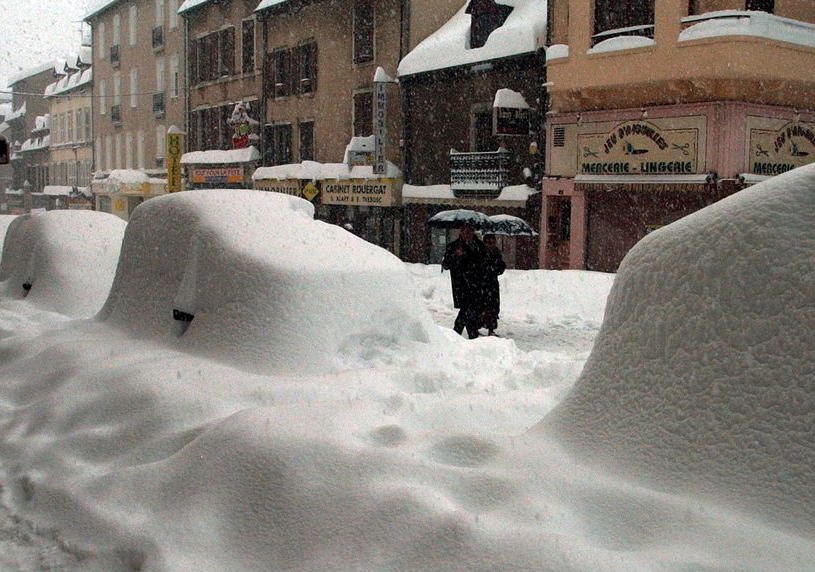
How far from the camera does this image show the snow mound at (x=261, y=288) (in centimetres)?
534

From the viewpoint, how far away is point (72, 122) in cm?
5162

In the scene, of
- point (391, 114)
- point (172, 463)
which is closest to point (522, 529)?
point (172, 463)

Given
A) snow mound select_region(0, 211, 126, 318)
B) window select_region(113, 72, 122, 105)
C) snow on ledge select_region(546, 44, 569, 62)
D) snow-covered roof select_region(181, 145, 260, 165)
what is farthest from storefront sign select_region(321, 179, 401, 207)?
window select_region(113, 72, 122, 105)

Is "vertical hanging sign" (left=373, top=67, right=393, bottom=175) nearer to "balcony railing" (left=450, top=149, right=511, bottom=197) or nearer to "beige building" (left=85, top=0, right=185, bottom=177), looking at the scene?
"balcony railing" (left=450, top=149, right=511, bottom=197)

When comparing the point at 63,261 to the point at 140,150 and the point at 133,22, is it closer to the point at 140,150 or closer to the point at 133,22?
the point at 140,150

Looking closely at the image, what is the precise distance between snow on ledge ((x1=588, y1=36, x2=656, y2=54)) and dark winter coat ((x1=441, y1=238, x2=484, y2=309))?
7912 mm

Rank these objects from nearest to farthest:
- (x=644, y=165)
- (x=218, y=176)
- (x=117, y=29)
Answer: (x=644, y=165)
(x=218, y=176)
(x=117, y=29)

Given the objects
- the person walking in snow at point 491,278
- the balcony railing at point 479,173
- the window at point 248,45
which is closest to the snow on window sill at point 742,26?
the balcony railing at point 479,173

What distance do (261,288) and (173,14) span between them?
35.0 m

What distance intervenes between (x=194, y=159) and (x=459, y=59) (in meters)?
16.0

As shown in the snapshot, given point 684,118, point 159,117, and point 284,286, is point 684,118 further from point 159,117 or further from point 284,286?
point 159,117

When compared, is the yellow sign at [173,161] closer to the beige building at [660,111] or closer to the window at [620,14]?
the beige building at [660,111]

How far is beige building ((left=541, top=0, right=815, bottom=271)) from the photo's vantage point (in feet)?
51.2

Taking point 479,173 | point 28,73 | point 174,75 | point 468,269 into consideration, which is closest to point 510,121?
point 479,173
